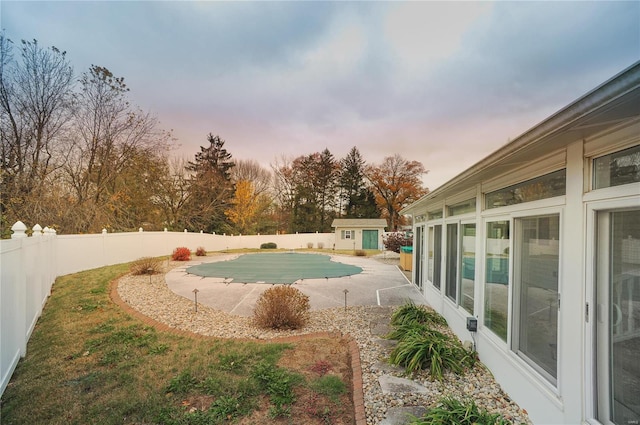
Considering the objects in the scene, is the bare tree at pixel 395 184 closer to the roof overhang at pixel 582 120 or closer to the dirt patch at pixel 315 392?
the dirt patch at pixel 315 392

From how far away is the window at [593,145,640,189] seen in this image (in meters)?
1.81

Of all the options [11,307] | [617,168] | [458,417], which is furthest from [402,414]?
[11,307]

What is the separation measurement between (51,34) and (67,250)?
10.2 m

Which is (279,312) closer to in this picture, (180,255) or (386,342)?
(386,342)

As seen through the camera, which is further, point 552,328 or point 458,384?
point 458,384

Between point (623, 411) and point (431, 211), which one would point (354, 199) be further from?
point (623, 411)

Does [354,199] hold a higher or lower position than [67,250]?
higher

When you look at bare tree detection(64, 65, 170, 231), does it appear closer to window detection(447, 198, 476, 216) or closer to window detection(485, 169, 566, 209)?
window detection(447, 198, 476, 216)

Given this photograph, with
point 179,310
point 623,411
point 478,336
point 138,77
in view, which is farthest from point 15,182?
point 623,411

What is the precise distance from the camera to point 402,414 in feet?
9.41

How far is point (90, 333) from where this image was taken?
5391 millimetres

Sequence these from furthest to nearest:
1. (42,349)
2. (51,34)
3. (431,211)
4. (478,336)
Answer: (51,34)
(431,211)
(42,349)
(478,336)

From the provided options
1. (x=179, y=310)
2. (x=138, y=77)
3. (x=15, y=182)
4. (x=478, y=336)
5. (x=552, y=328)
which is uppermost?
(x=138, y=77)

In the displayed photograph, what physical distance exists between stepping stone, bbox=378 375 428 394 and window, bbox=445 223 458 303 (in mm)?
2384
